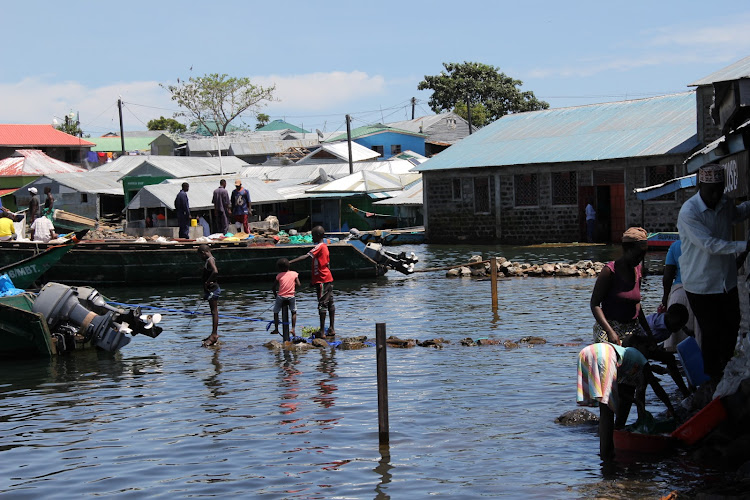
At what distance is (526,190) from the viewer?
39.0 m

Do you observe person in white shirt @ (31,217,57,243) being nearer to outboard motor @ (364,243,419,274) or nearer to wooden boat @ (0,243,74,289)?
wooden boat @ (0,243,74,289)

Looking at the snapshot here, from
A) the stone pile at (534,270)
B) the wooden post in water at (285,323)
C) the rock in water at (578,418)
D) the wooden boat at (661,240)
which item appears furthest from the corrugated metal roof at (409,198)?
the rock in water at (578,418)

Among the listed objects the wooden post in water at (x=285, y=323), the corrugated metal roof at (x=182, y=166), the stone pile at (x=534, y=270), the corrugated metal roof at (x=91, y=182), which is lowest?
the wooden post in water at (x=285, y=323)

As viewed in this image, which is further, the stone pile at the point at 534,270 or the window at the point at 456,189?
the window at the point at 456,189

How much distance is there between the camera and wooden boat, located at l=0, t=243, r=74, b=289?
18453 millimetres

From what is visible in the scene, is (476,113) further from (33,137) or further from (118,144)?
(33,137)

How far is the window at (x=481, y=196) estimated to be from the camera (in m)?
40.4

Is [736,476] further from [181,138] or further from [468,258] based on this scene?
[181,138]

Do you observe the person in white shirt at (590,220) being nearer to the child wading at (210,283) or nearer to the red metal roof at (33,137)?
the child wading at (210,283)

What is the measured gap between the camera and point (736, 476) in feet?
25.1

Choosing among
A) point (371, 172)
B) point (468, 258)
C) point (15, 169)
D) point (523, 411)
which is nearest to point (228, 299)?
point (468, 258)

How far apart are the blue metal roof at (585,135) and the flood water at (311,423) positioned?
19017mm

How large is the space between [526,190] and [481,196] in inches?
93.8

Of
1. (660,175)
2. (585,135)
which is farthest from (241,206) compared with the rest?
(660,175)
